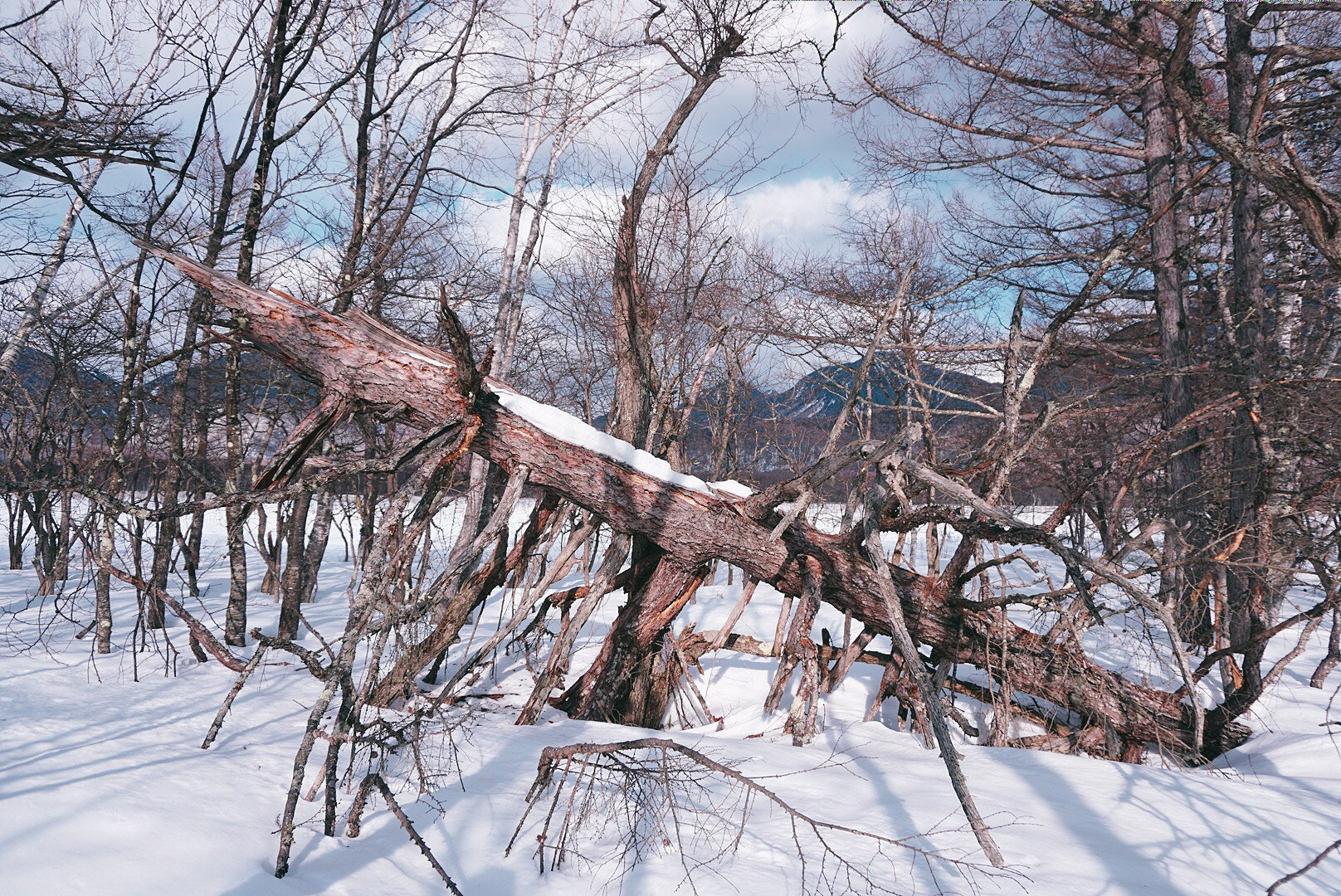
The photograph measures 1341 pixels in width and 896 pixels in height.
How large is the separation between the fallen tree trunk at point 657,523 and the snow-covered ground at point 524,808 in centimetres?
56

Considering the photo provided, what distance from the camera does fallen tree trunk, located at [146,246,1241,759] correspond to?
437 centimetres

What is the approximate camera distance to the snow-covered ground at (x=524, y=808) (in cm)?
267

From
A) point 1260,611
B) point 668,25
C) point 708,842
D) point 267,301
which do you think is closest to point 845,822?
point 708,842

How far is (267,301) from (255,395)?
7.15 metres

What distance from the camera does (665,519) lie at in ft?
15.5

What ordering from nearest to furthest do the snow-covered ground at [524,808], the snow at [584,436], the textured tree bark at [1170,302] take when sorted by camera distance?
the snow-covered ground at [524,808]
the snow at [584,436]
the textured tree bark at [1170,302]

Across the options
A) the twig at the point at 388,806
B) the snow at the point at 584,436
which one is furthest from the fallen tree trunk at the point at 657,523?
the twig at the point at 388,806

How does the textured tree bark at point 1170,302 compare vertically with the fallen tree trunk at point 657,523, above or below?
above

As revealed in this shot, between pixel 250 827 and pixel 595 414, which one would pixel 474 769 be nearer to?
pixel 250 827

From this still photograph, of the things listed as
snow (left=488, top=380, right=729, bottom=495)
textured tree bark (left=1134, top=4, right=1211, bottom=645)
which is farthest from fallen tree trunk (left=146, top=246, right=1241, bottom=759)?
textured tree bark (left=1134, top=4, right=1211, bottom=645)

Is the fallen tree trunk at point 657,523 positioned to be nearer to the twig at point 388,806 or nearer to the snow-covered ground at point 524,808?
the snow-covered ground at point 524,808

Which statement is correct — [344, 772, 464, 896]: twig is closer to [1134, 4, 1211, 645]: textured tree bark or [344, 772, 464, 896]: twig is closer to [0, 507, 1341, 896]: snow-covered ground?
[0, 507, 1341, 896]: snow-covered ground

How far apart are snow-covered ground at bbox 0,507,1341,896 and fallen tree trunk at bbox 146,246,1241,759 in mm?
561

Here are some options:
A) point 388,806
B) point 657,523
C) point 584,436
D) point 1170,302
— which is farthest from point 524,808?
point 1170,302
